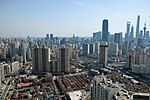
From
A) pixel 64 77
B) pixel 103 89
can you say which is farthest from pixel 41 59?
pixel 103 89

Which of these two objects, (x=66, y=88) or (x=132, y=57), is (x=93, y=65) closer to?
(x=132, y=57)

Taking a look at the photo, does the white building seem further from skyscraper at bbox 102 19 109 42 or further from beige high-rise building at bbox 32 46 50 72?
skyscraper at bbox 102 19 109 42

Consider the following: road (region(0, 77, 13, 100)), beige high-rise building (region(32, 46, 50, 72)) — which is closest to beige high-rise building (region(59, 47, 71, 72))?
beige high-rise building (region(32, 46, 50, 72))

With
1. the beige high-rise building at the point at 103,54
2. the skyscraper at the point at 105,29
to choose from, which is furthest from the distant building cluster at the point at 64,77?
the skyscraper at the point at 105,29

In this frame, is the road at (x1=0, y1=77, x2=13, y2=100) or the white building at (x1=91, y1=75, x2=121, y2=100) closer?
the white building at (x1=91, y1=75, x2=121, y2=100)

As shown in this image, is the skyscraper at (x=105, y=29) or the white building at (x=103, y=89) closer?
the white building at (x=103, y=89)

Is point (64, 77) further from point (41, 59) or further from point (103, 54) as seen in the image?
point (103, 54)

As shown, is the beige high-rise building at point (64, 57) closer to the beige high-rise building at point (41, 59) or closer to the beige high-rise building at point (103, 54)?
the beige high-rise building at point (41, 59)

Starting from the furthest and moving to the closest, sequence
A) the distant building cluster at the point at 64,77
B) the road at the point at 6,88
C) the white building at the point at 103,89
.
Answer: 1. the road at the point at 6,88
2. the distant building cluster at the point at 64,77
3. the white building at the point at 103,89
